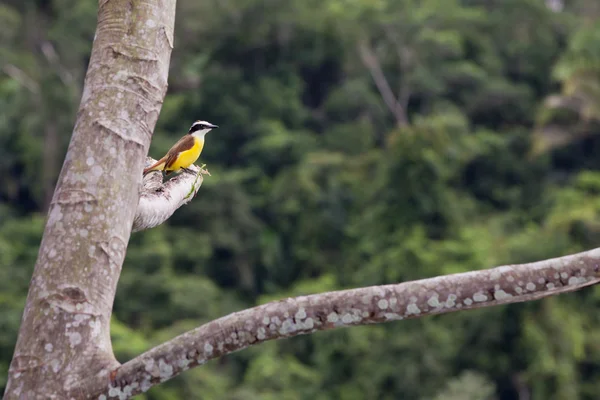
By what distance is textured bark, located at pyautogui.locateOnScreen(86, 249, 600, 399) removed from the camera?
2518mm

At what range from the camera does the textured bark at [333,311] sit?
2518mm

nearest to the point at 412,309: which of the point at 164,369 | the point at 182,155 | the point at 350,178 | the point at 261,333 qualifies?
the point at 261,333

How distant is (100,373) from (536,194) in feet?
66.8

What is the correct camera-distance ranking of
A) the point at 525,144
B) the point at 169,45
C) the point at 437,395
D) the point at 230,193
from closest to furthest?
1. the point at 169,45
2. the point at 437,395
3. the point at 230,193
4. the point at 525,144

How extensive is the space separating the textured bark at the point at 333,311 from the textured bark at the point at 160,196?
20.4 inches

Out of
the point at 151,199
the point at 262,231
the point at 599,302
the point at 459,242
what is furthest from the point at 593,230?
the point at 151,199

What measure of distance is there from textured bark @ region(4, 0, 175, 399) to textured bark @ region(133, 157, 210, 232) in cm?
24

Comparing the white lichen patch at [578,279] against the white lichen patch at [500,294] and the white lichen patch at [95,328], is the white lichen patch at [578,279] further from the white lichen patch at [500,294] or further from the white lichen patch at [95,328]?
the white lichen patch at [95,328]

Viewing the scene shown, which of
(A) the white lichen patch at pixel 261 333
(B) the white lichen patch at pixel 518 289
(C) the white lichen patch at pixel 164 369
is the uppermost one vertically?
(C) the white lichen patch at pixel 164 369

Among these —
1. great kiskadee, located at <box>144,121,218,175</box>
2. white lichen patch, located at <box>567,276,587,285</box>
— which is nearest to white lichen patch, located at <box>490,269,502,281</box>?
white lichen patch, located at <box>567,276,587,285</box>

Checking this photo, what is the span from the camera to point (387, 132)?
2419cm

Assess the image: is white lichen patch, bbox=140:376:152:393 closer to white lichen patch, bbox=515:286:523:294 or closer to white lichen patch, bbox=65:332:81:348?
white lichen patch, bbox=65:332:81:348

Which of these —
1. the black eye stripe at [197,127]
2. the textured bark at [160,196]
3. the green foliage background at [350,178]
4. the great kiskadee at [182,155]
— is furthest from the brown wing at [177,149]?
the green foliage background at [350,178]

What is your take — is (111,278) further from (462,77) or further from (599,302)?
(462,77)
